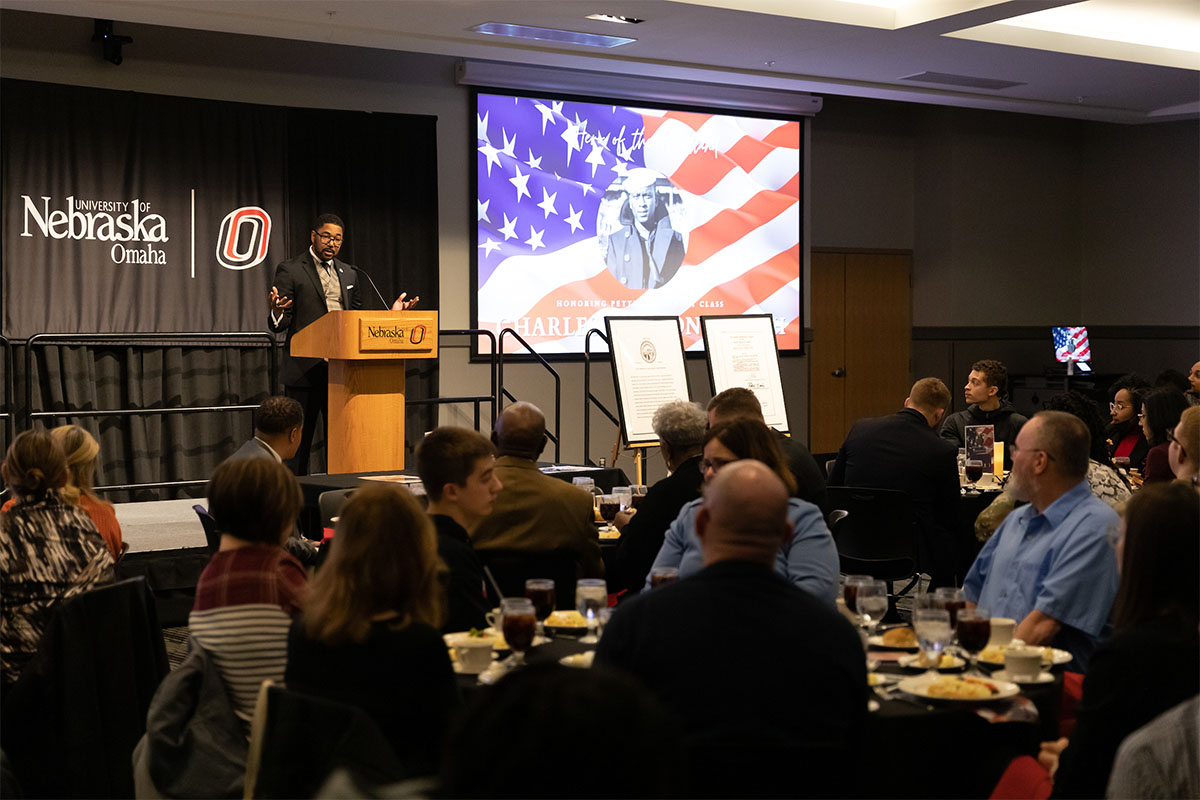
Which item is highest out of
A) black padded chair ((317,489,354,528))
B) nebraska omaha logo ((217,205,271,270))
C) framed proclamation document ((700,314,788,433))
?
nebraska omaha logo ((217,205,271,270))

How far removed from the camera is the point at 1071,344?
12.5 meters

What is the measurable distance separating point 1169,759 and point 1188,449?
2.66 m

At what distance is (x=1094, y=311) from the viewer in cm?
1326

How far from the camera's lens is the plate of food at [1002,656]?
9.60 feet

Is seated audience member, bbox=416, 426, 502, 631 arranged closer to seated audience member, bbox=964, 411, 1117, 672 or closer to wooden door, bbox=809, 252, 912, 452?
seated audience member, bbox=964, 411, 1117, 672

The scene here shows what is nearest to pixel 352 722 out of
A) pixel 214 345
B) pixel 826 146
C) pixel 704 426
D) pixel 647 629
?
pixel 647 629

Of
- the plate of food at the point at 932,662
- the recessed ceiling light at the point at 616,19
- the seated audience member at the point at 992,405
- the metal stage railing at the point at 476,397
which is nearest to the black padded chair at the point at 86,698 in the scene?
the plate of food at the point at 932,662

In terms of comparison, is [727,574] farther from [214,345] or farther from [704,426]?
[214,345]

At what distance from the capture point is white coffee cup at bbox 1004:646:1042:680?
280cm

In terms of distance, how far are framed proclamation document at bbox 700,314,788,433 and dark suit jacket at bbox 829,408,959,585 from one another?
278 cm

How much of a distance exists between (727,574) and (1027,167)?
11.9 metres

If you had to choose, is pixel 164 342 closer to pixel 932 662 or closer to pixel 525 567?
pixel 525 567

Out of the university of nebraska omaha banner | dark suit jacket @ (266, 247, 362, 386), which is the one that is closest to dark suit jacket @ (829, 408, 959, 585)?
dark suit jacket @ (266, 247, 362, 386)

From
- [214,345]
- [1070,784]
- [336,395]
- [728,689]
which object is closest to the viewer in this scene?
[728,689]
